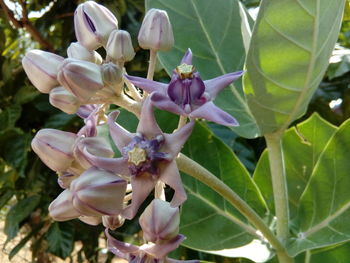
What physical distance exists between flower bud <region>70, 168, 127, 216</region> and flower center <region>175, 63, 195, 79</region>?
0.48 ft

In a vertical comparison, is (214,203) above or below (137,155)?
below

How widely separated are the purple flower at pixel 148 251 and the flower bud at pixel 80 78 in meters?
0.18

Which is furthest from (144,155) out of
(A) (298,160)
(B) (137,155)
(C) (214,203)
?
(A) (298,160)

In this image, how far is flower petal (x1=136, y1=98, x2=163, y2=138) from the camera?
62 cm

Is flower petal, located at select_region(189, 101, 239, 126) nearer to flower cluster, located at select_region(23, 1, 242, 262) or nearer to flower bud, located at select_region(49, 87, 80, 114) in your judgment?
flower cluster, located at select_region(23, 1, 242, 262)

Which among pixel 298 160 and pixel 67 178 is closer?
pixel 67 178

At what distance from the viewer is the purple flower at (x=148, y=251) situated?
64 cm

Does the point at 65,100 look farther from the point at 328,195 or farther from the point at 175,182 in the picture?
the point at 328,195

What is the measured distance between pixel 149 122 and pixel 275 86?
→ 227 millimetres

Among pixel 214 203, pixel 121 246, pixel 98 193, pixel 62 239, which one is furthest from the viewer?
pixel 62 239

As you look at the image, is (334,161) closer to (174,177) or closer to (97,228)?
(174,177)

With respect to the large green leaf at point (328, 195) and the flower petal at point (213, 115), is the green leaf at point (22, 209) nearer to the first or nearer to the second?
the large green leaf at point (328, 195)

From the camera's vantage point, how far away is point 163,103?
0.61m

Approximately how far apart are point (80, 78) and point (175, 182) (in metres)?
0.15
